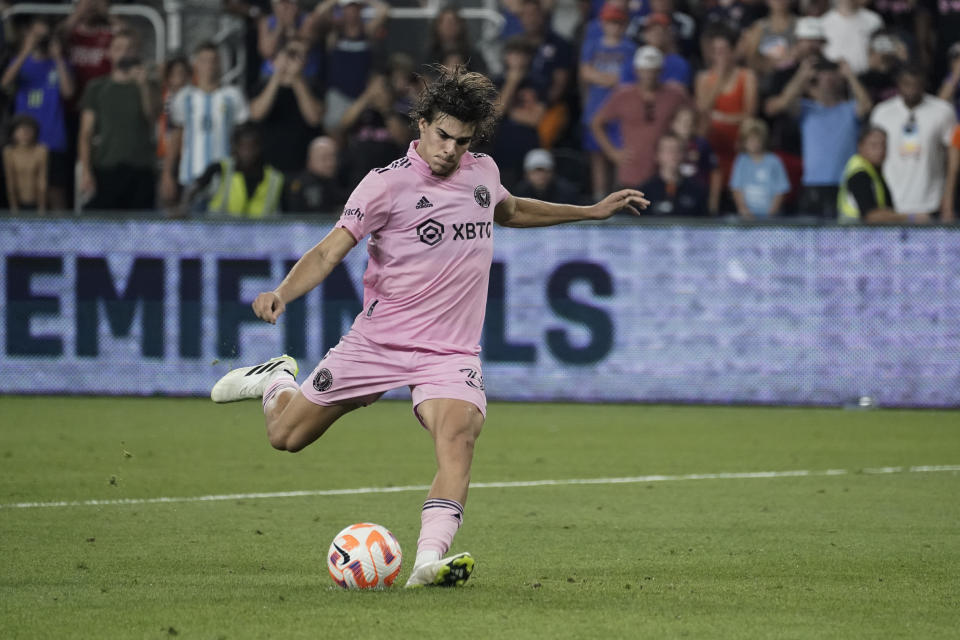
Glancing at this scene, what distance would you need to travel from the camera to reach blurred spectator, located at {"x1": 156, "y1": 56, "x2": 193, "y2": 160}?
→ 731 inches

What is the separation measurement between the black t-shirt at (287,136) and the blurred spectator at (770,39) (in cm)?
495

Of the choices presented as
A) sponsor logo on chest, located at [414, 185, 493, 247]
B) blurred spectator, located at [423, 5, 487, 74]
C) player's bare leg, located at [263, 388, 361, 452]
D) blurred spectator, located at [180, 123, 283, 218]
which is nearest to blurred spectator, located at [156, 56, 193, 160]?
blurred spectator, located at [180, 123, 283, 218]

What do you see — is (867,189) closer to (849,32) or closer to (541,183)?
(849,32)

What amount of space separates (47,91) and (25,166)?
0.97 meters

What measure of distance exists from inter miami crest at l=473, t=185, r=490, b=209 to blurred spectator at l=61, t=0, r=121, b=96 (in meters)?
12.6

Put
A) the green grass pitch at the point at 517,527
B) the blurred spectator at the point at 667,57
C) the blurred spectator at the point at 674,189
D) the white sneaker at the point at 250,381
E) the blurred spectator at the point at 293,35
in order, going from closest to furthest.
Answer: the green grass pitch at the point at 517,527, the white sneaker at the point at 250,381, the blurred spectator at the point at 674,189, the blurred spectator at the point at 667,57, the blurred spectator at the point at 293,35

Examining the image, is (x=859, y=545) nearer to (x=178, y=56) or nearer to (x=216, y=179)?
(x=216, y=179)

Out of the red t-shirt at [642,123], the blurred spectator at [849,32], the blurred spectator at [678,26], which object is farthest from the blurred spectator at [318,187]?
the blurred spectator at [849,32]

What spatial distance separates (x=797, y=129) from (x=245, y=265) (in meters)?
6.11

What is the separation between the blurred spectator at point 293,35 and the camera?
1881 centimetres

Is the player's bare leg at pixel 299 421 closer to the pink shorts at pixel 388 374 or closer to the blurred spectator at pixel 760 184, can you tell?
the pink shorts at pixel 388 374

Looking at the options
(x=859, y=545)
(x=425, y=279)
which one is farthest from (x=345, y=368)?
(x=859, y=545)

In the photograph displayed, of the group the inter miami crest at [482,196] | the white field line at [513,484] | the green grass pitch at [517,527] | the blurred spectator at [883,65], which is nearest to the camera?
the green grass pitch at [517,527]

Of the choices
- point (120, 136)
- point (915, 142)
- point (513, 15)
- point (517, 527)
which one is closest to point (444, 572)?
point (517, 527)
